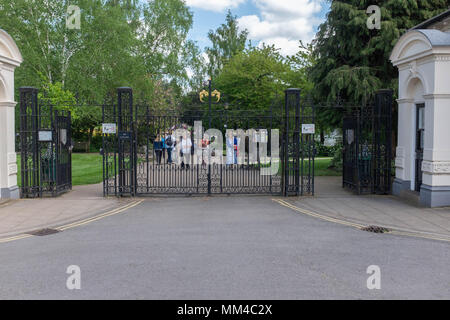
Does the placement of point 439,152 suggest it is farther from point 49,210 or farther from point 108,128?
point 49,210

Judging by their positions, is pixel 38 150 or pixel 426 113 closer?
pixel 426 113

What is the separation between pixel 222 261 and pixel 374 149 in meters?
8.61

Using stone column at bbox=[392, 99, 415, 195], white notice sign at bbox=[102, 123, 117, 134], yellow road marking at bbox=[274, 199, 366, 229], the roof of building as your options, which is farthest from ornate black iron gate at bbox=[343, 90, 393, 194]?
white notice sign at bbox=[102, 123, 117, 134]

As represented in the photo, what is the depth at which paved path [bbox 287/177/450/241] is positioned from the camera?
891 cm

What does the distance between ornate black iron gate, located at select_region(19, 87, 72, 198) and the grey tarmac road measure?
418cm

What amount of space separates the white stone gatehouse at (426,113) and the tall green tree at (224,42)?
3791 centimetres

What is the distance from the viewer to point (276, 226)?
29.5 ft

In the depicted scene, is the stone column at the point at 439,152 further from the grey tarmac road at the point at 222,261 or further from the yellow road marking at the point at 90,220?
the yellow road marking at the point at 90,220

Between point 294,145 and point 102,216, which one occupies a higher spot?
point 294,145

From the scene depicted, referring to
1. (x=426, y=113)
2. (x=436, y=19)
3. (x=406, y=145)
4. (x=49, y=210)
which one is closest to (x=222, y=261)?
(x=49, y=210)

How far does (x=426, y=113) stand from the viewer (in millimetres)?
11203

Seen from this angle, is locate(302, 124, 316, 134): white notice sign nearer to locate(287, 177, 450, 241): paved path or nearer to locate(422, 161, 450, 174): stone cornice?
locate(287, 177, 450, 241): paved path

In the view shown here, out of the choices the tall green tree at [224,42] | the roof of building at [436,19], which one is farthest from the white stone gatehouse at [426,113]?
the tall green tree at [224,42]
